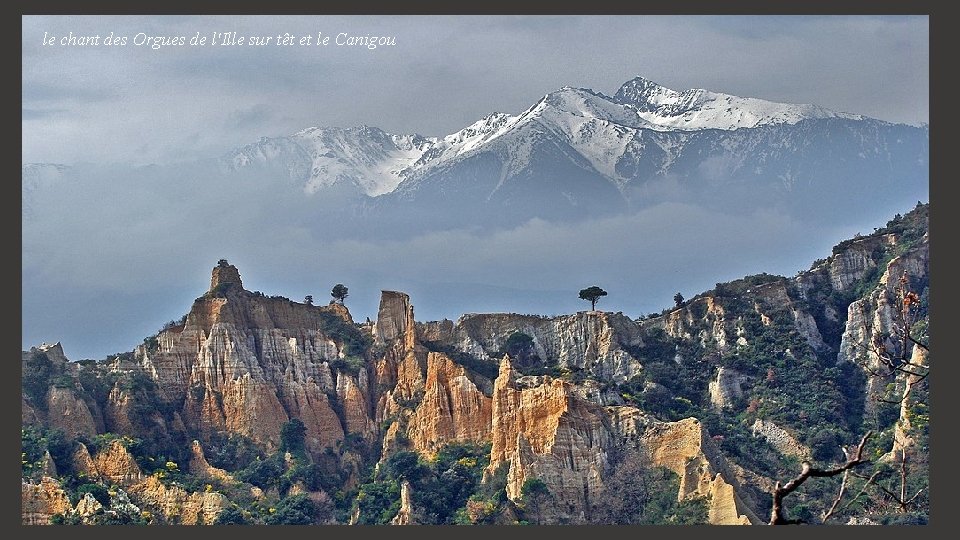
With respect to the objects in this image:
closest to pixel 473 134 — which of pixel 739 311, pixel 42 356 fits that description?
pixel 739 311

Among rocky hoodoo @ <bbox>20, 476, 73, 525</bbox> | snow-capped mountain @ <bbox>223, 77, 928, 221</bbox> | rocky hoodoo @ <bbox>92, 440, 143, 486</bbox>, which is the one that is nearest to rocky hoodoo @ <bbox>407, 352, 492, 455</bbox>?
rocky hoodoo @ <bbox>92, 440, 143, 486</bbox>

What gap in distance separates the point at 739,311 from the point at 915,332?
26.1ft

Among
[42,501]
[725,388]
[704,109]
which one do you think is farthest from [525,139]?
[42,501]

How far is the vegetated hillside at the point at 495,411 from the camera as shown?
5025 centimetres

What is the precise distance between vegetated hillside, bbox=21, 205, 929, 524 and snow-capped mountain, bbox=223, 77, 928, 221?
11.7 m

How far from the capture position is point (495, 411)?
5359 cm

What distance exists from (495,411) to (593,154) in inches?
1001

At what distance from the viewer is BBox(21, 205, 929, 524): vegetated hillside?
5025 cm

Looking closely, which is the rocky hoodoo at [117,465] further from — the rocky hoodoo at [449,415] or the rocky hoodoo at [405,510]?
the rocky hoodoo at [449,415]

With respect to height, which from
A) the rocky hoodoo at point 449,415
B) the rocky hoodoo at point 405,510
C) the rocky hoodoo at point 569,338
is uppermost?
the rocky hoodoo at point 569,338

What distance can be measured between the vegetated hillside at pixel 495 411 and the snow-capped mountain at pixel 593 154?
459 inches

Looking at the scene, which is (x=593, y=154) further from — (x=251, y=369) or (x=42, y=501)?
(x=42, y=501)

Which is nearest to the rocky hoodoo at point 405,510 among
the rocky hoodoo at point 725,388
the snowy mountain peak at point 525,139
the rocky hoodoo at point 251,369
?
the rocky hoodoo at point 251,369

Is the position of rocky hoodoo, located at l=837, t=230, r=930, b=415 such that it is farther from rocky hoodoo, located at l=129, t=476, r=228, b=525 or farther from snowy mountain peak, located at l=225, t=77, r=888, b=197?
rocky hoodoo, located at l=129, t=476, r=228, b=525
